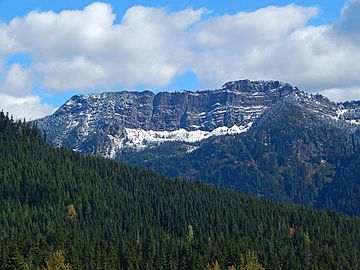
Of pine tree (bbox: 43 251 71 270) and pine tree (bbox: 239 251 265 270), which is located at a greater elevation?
pine tree (bbox: 43 251 71 270)

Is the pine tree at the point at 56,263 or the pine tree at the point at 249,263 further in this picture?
the pine tree at the point at 249,263

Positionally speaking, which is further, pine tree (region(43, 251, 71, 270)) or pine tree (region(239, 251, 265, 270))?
pine tree (region(239, 251, 265, 270))

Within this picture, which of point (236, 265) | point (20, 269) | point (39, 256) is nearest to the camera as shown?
point (20, 269)

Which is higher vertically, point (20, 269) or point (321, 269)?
point (20, 269)

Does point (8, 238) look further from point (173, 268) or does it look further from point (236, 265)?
point (236, 265)

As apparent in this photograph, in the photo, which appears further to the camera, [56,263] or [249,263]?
[249,263]

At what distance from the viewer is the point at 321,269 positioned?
199m

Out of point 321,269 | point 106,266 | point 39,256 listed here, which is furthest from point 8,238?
point 321,269

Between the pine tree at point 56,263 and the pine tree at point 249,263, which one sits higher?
the pine tree at point 56,263

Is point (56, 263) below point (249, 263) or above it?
above

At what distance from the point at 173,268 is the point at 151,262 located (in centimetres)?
722

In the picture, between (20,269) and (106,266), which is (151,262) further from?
(20,269)

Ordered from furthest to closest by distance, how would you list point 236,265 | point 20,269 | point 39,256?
1. point 236,265
2. point 39,256
3. point 20,269

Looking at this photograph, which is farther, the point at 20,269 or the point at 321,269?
the point at 321,269
